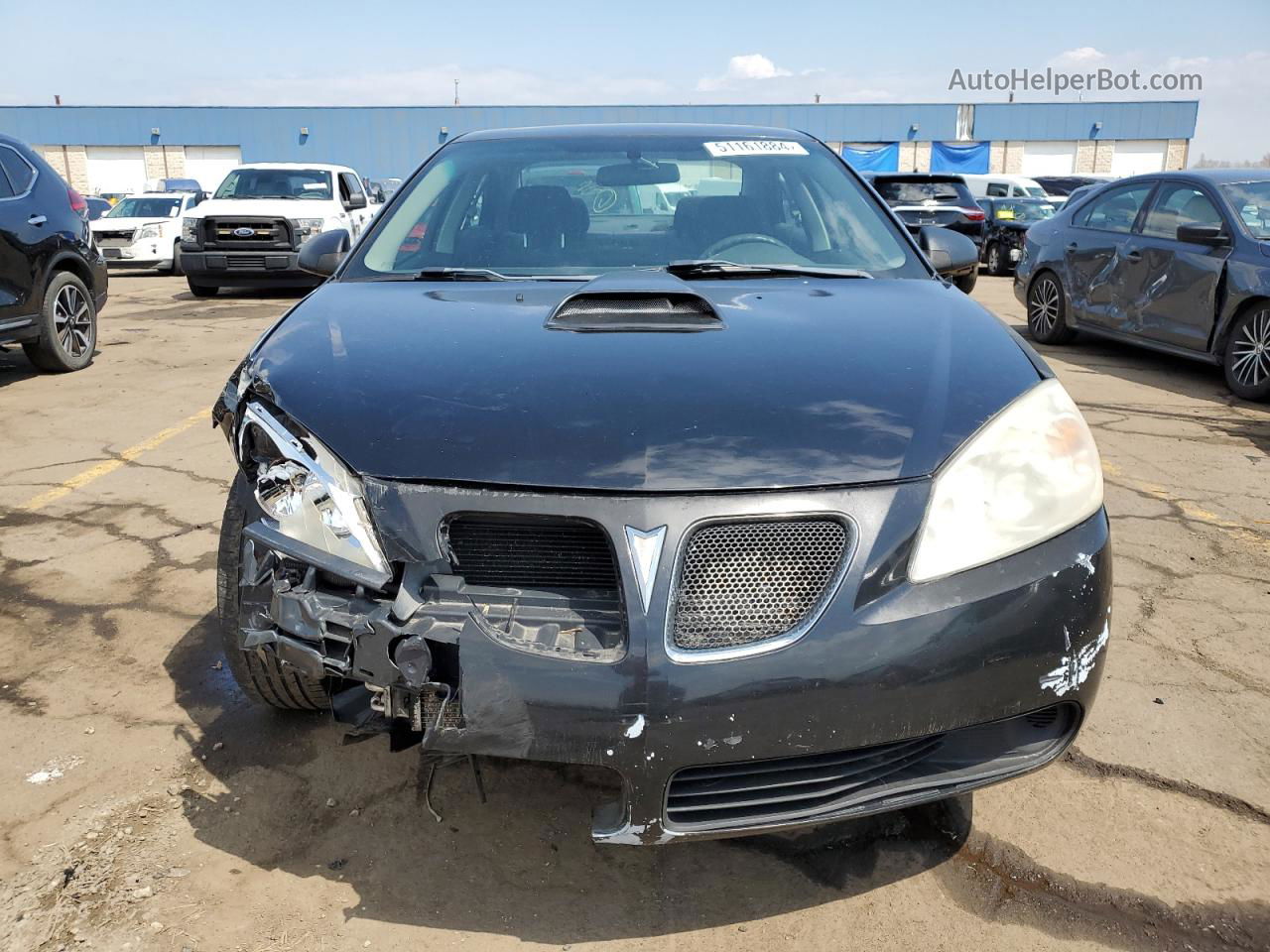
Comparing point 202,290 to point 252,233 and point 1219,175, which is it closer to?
point 252,233

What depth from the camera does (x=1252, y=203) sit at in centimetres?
686

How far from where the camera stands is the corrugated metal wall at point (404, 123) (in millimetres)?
42688

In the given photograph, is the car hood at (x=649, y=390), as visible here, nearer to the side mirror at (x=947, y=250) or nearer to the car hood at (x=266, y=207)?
the side mirror at (x=947, y=250)

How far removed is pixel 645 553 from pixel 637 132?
217 cm

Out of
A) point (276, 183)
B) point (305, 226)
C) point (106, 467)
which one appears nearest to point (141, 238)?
point (276, 183)

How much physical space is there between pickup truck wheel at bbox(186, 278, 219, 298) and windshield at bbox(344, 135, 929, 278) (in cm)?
1076

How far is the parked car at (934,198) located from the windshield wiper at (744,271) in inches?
487

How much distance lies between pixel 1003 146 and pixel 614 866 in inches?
1908

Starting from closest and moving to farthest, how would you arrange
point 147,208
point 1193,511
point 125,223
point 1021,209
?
point 1193,511 < point 125,223 < point 1021,209 < point 147,208

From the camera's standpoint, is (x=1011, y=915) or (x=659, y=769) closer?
(x=659, y=769)

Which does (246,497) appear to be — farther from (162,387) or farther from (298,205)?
(298,205)

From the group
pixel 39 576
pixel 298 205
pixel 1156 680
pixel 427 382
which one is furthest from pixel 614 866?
pixel 298 205

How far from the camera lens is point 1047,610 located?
1.81 m

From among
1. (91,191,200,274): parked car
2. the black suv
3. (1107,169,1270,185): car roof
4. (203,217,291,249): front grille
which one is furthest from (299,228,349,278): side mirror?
(91,191,200,274): parked car
